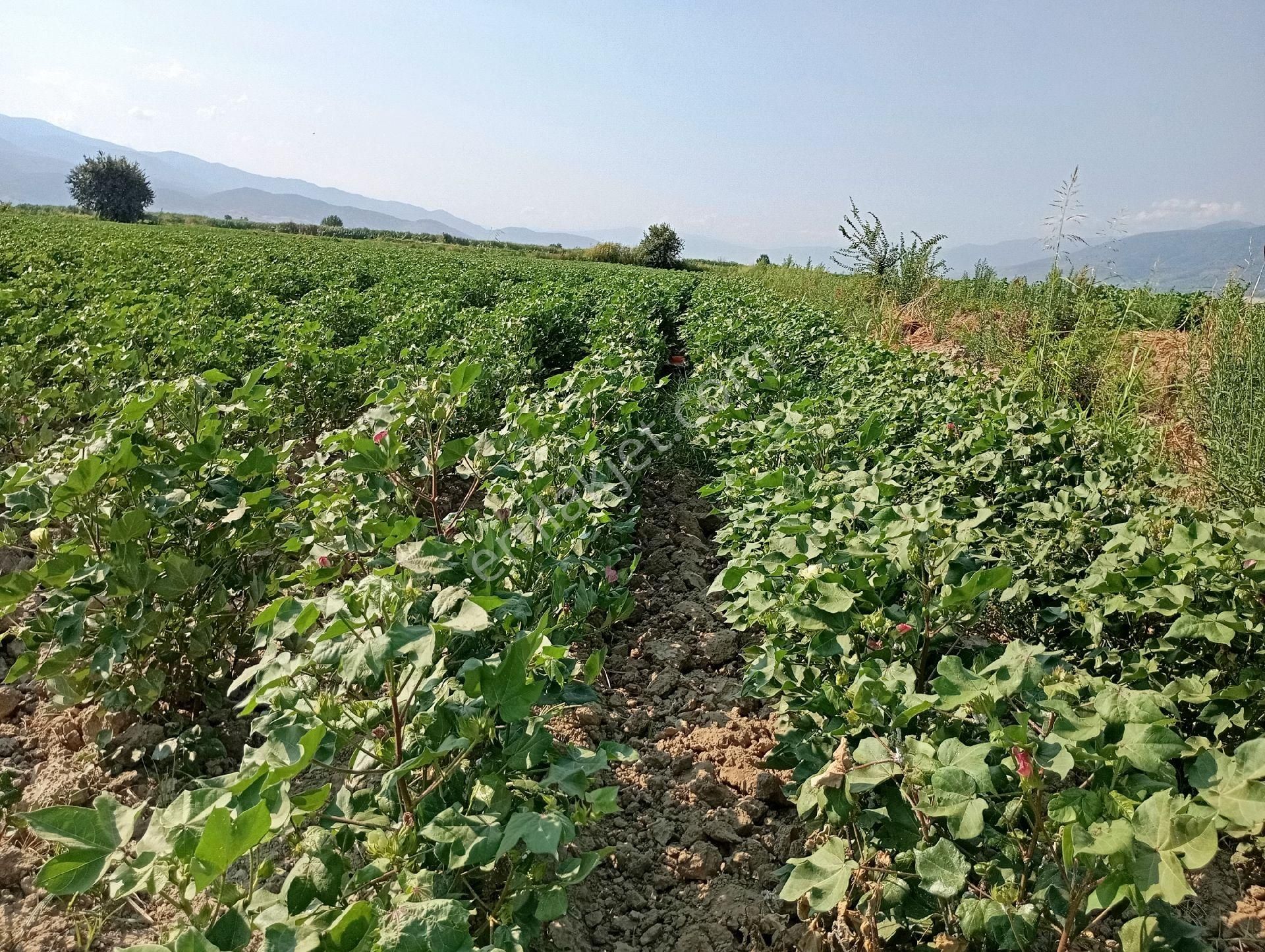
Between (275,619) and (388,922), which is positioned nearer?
(388,922)

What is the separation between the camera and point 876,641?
195 centimetres

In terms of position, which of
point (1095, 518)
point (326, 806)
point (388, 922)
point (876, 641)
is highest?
point (1095, 518)

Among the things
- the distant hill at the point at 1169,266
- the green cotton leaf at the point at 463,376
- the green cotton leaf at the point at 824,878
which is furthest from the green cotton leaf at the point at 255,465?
the distant hill at the point at 1169,266

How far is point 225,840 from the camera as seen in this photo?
2.98ft

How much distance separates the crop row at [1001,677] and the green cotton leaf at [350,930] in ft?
2.55

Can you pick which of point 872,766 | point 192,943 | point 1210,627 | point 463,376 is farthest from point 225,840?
point 1210,627

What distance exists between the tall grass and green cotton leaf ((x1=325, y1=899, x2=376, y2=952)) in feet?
13.1

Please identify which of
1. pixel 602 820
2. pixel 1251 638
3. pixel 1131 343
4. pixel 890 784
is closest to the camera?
pixel 890 784

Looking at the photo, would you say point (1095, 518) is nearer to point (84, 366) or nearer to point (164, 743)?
point (164, 743)

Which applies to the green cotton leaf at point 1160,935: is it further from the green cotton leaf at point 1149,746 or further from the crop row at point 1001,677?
the green cotton leaf at point 1149,746

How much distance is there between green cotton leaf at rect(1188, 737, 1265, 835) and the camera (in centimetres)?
104

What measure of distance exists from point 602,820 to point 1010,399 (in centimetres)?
264

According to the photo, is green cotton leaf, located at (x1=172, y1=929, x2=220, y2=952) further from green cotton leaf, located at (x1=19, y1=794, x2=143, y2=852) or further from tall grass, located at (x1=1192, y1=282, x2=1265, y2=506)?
tall grass, located at (x1=1192, y1=282, x2=1265, y2=506)

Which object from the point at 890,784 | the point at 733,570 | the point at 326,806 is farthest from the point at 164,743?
the point at 890,784
